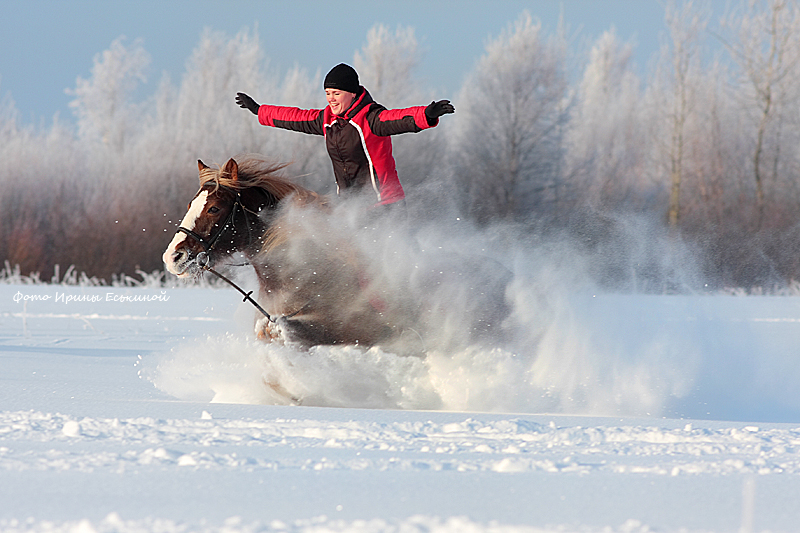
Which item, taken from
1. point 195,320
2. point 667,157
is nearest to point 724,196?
point 667,157

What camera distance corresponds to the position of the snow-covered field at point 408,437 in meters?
2.54

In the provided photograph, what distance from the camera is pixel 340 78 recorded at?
17.1ft

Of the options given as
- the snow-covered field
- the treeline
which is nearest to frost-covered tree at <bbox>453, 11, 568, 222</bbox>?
the treeline

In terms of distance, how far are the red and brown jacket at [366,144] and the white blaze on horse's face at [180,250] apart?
3.13 ft

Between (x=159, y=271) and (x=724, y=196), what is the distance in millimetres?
18786

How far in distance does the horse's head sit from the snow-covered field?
0.74 metres

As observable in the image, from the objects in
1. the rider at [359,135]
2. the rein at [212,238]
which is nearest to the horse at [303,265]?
the rein at [212,238]

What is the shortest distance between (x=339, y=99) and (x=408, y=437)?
2.49 meters

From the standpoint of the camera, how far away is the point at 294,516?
8.09 feet

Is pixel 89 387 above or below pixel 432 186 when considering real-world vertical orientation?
below

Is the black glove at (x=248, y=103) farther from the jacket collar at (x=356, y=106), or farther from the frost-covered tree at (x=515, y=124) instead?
the frost-covered tree at (x=515, y=124)

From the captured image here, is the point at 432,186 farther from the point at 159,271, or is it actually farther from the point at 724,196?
the point at 724,196

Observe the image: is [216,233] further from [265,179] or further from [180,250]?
[265,179]

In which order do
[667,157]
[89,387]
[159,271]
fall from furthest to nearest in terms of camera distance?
[667,157] → [159,271] → [89,387]
